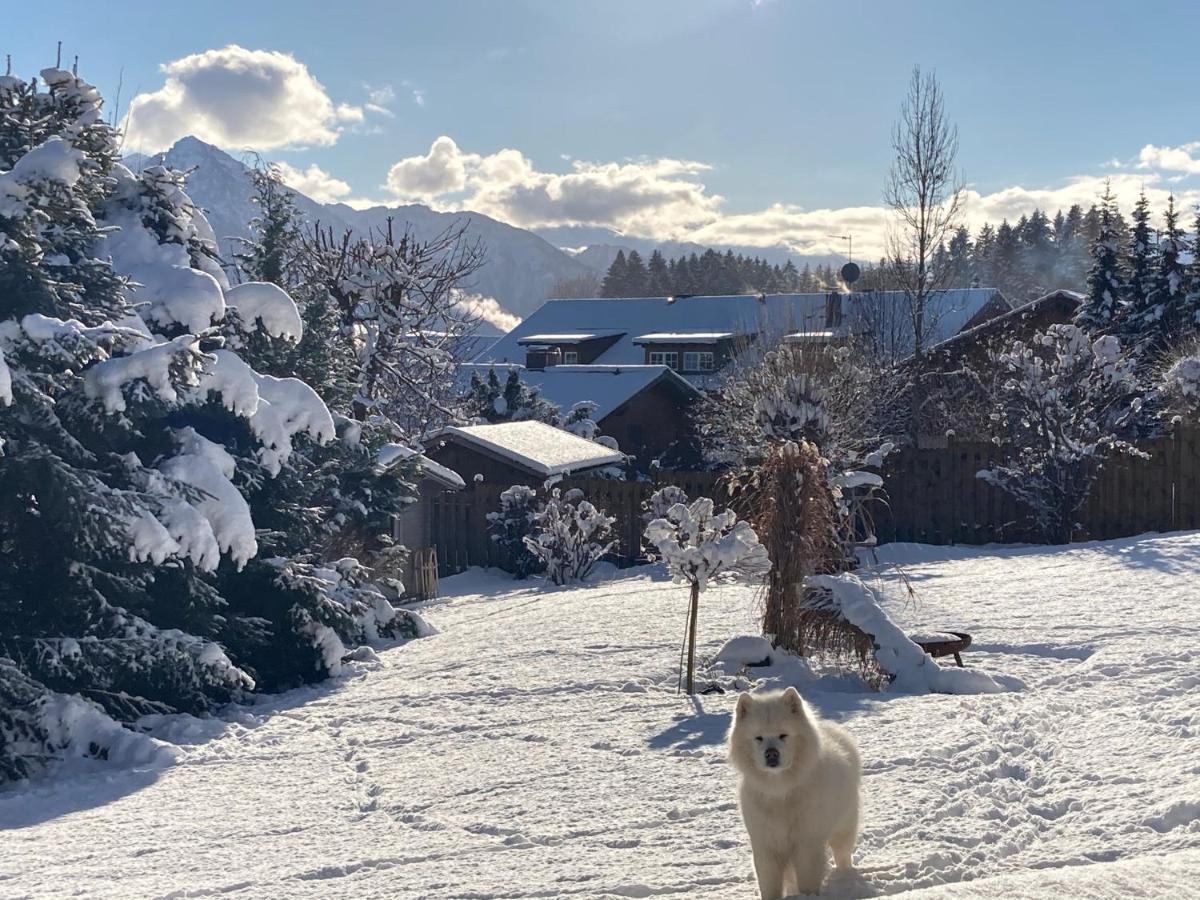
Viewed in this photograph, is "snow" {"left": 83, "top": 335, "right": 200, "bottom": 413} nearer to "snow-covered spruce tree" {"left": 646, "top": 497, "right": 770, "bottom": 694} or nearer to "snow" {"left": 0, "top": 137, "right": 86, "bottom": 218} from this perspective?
"snow" {"left": 0, "top": 137, "right": 86, "bottom": 218}

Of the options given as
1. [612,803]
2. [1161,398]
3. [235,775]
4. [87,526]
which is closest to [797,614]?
[612,803]

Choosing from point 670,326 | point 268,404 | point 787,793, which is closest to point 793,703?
point 787,793

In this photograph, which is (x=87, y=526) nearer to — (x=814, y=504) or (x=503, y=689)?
(x=503, y=689)

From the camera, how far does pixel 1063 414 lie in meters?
18.0

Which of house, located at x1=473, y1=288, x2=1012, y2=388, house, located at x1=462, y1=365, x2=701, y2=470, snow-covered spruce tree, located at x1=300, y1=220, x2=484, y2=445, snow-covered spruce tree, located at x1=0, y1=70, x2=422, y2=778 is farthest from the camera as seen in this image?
house, located at x1=473, y1=288, x2=1012, y2=388

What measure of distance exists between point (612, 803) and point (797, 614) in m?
3.53

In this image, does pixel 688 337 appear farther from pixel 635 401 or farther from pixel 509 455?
pixel 509 455

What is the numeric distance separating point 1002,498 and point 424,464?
1031cm

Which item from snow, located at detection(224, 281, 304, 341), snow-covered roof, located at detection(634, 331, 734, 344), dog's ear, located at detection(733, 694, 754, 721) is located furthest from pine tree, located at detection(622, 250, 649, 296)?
dog's ear, located at detection(733, 694, 754, 721)

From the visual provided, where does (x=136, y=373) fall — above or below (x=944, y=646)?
above

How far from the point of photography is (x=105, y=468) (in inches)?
402

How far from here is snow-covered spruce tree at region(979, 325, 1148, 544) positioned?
18.0 m

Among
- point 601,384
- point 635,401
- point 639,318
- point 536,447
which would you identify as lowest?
point 536,447

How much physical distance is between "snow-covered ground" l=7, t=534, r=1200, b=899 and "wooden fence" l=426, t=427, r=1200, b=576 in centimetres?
694
